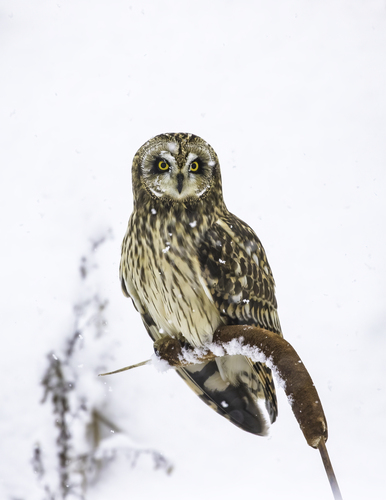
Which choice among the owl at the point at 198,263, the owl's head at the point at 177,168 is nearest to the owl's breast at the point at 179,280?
the owl at the point at 198,263

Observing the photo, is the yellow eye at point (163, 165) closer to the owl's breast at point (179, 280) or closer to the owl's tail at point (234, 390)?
the owl's breast at point (179, 280)

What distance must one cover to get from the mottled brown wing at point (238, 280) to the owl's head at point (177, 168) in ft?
0.50

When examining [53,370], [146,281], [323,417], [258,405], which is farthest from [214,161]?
[53,370]

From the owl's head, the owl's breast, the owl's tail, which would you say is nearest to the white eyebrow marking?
the owl's head

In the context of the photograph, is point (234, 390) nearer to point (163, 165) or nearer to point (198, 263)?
point (198, 263)

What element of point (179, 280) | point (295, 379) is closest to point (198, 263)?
point (179, 280)

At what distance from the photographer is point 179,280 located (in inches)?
60.6

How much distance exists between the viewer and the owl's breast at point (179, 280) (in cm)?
153

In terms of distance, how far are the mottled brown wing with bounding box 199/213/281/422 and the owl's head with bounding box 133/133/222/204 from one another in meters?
0.15

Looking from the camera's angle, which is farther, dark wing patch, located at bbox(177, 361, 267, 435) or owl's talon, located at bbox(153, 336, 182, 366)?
dark wing patch, located at bbox(177, 361, 267, 435)

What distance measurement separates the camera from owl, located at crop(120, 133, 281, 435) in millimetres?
1513

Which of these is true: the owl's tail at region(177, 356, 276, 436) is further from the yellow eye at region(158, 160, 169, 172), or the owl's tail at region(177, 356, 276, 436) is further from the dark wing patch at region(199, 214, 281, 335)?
the yellow eye at region(158, 160, 169, 172)

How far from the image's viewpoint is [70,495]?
274 centimetres

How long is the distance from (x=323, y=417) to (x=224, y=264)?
34.1 inches
